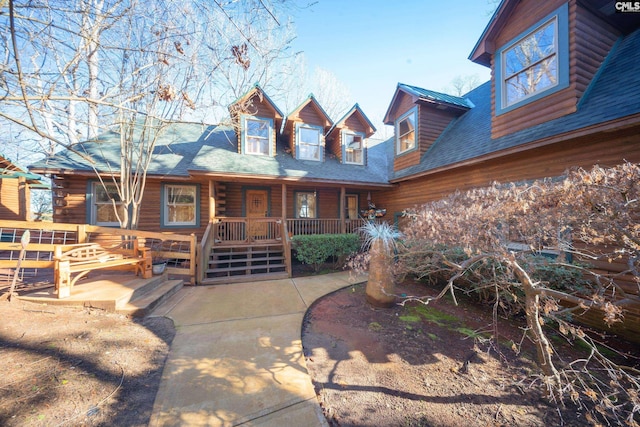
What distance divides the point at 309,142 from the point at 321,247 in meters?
4.83

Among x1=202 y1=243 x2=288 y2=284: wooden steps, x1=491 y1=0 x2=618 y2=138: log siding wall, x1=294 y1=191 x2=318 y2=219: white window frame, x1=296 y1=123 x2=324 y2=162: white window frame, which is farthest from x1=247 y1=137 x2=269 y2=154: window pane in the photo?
x1=491 y1=0 x2=618 y2=138: log siding wall

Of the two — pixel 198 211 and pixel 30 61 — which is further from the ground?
pixel 30 61

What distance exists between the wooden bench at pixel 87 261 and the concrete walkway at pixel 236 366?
1.19 m

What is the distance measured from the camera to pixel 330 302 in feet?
15.5

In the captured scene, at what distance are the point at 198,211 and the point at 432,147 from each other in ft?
29.6

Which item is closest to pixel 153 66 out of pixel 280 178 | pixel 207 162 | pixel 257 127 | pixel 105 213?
pixel 207 162

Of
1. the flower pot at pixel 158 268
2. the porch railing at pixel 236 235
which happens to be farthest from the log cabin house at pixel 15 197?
the flower pot at pixel 158 268

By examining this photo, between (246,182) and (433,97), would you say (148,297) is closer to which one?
(246,182)

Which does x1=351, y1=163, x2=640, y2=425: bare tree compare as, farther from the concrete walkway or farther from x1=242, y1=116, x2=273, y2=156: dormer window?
x1=242, y1=116, x2=273, y2=156: dormer window

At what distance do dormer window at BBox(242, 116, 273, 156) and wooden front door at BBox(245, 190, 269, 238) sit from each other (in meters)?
1.61

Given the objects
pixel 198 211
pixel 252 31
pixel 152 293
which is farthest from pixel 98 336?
pixel 198 211

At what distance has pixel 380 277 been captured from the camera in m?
4.42

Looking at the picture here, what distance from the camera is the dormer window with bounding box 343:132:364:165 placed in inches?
406

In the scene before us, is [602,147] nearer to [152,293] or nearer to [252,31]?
[252,31]
